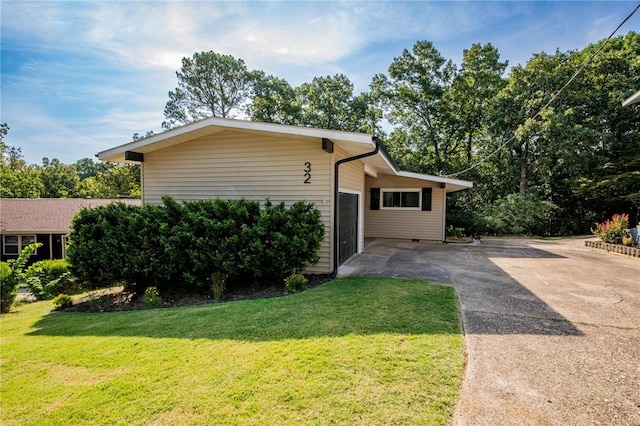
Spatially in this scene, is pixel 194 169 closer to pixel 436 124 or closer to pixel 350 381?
pixel 350 381

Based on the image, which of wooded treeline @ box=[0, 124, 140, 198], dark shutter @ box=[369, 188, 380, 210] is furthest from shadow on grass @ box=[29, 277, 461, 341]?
wooded treeline @ box=[0, 124, 140, 198]

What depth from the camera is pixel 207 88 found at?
23.5 metres

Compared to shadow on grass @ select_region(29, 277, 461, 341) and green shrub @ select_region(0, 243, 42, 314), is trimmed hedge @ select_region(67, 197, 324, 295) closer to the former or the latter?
shadow on grass @ select_region(29, 277, 461, 341)

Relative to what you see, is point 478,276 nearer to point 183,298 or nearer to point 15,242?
point 183,298

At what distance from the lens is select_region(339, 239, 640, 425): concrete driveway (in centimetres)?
211

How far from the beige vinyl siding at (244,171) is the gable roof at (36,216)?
9944mm

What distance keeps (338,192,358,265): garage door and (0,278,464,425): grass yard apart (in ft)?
9.00

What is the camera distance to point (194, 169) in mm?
7473

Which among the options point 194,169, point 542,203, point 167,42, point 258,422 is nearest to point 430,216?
point 542,203

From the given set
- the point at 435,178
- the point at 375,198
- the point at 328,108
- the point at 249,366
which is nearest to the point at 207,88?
the point at 328,108

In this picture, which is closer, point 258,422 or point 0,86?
point 258,422

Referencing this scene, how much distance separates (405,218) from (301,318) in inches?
358

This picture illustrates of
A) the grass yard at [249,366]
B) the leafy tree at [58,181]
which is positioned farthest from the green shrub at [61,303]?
the leafy tree at [58,181]

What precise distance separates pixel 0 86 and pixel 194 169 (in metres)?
3.49
